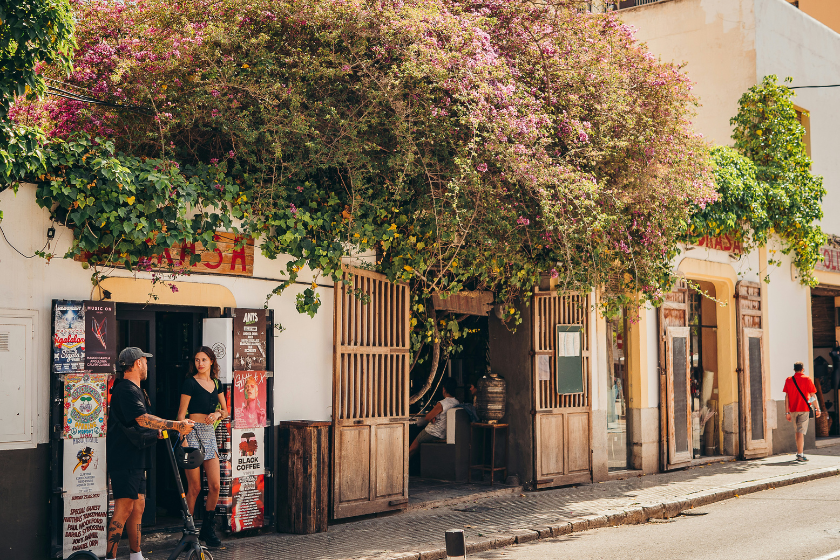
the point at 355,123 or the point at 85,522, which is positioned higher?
the point at 355,123

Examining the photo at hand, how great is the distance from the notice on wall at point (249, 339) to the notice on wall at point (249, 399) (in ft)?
0.29

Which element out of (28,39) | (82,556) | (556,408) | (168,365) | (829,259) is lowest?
(82,556)

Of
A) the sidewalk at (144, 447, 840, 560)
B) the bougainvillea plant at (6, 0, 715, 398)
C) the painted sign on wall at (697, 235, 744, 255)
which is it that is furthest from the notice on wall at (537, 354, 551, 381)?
the painted sign on wall at (697, 235, 744, 255)

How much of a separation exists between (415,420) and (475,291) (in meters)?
2.50

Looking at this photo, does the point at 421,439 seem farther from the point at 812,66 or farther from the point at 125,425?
the point at 812,66

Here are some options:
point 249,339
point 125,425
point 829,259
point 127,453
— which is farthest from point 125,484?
point 829,259

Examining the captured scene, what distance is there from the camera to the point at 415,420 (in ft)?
43.6

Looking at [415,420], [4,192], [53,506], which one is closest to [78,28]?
[4,192]

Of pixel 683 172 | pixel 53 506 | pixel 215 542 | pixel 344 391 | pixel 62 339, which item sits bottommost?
pixel 215 542

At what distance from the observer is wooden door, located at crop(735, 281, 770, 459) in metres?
16.5

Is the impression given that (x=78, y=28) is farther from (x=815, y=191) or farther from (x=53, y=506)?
(x=815, y=191)

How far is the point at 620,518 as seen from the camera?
10.4 meters

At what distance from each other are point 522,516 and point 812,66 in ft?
48.3

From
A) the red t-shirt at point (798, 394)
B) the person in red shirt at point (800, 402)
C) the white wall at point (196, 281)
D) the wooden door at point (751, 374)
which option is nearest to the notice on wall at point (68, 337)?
the white wall at point (196, 281)
